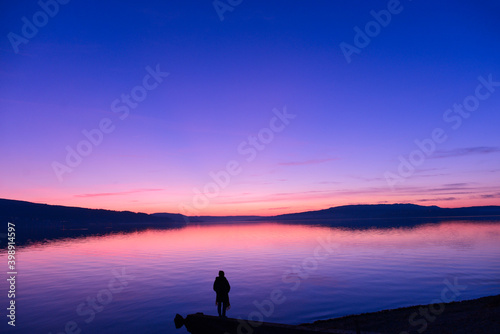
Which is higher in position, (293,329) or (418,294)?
(293,329)

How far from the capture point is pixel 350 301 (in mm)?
23594

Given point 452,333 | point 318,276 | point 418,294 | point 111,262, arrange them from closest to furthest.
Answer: point 452,333, point 418,294, point 318,276, point 111,262

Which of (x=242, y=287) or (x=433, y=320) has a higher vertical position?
(x=433, y=320)

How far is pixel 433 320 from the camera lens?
16328 millimetres

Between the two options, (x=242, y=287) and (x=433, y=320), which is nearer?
(x=433, y=320)

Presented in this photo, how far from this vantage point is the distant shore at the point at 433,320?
47.4ft

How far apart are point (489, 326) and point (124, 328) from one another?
19335mm

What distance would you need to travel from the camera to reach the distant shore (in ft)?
47.4

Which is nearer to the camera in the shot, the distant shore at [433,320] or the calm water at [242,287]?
the distant shore at [433,320]

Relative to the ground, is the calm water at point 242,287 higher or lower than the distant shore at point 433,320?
lower

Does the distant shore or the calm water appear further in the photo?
the calm water

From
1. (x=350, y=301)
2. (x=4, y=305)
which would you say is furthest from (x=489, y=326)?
(x=4, y=305)

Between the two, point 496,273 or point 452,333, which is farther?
point 496,273

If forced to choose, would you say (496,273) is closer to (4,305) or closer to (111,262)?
(4,305)
